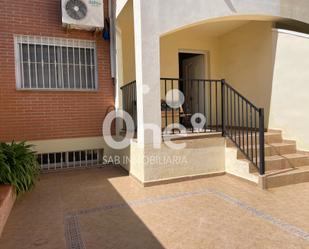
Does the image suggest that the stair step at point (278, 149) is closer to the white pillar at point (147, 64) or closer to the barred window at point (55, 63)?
the white pillar at point (147, 64)

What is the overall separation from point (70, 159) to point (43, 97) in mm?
1559

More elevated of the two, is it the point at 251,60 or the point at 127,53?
the point at 127,53

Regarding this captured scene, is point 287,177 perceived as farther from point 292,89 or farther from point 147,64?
point 147,64

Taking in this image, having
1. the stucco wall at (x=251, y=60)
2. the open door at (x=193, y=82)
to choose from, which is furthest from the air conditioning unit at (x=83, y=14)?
the stucco wall at (x=251, y=60)

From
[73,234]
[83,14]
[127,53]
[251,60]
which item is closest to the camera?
[73,234]

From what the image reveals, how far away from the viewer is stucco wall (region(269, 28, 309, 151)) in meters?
4.94

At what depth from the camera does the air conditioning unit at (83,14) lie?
5156 mm

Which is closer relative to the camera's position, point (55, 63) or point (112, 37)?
point (55, 63)

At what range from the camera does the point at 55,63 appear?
18.5 ft

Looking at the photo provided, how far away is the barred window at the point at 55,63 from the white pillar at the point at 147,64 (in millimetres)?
1981

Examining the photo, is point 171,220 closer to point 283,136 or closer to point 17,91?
point 283,136

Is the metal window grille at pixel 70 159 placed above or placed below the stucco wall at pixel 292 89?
below

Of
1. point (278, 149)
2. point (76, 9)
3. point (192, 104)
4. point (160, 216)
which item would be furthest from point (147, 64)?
point (192, 104)

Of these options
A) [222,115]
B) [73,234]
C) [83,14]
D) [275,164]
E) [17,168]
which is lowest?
[73,234]
